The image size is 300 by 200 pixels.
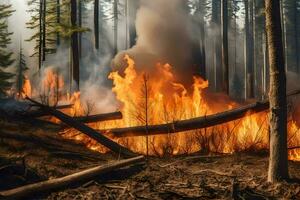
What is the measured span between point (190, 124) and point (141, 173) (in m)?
3.12

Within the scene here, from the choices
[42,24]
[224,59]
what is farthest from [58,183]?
[42,24]

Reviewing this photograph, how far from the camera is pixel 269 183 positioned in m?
7.90

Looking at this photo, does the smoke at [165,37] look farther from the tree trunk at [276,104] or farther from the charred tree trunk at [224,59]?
the tree trunk at [276,104]

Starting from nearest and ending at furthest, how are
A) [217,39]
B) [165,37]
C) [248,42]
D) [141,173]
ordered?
1. [141,173]
2. [165,37]
3. [248,42]
4. [217,39]

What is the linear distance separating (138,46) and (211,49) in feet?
124

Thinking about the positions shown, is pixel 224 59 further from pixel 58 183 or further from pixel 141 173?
pixel 58 183

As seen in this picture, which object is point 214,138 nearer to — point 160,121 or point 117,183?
point 160,121

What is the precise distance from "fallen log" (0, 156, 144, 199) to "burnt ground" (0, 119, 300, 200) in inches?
5.0

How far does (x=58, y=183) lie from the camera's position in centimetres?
718

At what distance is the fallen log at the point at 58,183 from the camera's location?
6452 millimetres

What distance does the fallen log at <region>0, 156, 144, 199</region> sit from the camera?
6.45 meters

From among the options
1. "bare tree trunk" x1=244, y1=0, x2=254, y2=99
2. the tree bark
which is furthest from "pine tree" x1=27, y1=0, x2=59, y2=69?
"bare tree trunk" x1=244, y1=0, x2=254, y2=99

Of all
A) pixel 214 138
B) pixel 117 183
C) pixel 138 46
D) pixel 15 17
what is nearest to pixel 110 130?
pixel 214 138

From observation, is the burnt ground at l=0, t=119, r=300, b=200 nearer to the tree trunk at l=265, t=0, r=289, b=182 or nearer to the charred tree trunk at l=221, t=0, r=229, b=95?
the tree trunk at l=265, t=0, r=289, b=182
